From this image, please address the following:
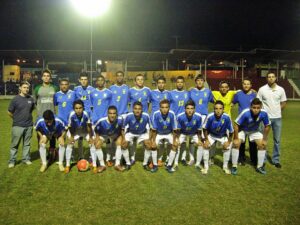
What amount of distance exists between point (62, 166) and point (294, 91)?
32080 millimetres

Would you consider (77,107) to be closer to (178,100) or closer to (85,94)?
(85,94)

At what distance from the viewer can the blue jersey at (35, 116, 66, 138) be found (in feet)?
21.1

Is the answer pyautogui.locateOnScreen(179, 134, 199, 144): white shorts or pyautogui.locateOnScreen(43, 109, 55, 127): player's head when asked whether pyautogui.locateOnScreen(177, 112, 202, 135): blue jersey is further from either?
pyautogui.locateOnScreen(43, 109, 55, 127): player's head

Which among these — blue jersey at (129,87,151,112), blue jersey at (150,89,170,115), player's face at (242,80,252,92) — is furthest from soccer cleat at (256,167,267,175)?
blue jersey at (129,87,151,112)

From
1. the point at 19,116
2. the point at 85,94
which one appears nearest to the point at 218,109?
the point at 85,94

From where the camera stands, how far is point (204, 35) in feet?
152

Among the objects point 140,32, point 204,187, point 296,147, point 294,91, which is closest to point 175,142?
point 204,187

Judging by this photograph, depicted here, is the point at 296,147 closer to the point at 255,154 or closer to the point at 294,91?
the point at 255,154

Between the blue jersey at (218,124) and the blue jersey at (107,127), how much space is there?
1.90 metres

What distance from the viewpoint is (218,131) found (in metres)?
6.43

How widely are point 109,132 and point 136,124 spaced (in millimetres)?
624

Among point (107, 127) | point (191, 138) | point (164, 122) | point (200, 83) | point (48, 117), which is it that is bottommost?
point (191, 138)

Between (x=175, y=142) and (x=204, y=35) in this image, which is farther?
(x=204, y=35)

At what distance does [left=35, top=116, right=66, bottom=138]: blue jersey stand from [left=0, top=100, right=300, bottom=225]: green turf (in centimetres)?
76
